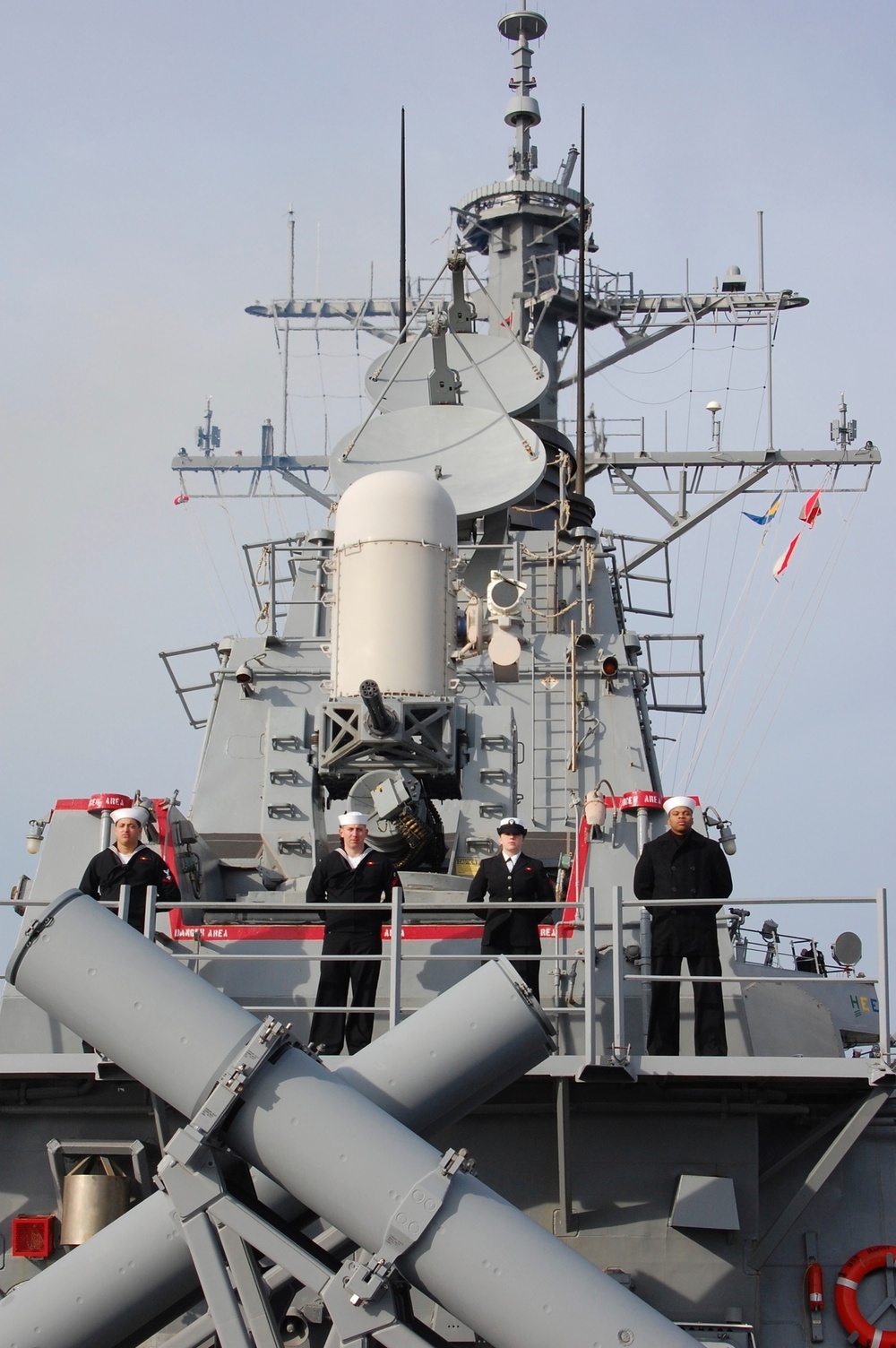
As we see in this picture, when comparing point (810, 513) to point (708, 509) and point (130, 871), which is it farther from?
point (130, 871)

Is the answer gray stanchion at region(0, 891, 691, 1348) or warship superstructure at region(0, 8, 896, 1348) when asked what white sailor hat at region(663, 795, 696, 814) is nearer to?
warship superstructure at region(0, 8, 896, 1348)

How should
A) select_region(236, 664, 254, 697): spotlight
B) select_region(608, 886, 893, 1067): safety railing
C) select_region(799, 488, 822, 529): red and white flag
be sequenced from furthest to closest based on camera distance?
select_region(799, 488, 822, 529): red and white flag → select_region(236, 664, 254, 697): spotlight → select_region(608, 886, 893, 1067): safety railing

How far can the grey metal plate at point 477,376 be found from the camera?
52.0 ft

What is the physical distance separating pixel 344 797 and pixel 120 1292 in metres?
4.66

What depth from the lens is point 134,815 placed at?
27.9 feet

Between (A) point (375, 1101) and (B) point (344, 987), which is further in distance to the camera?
(B) point (344, 987)

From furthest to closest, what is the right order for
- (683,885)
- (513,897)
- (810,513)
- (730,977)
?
(810,513) < (513,897) < (683,885) < (730,977)

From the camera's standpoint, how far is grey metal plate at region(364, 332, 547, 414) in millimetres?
15836

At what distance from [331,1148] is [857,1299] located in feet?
11.2

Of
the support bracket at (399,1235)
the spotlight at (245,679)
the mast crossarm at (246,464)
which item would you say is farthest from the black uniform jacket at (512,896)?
the mast crossarm at (246,464)

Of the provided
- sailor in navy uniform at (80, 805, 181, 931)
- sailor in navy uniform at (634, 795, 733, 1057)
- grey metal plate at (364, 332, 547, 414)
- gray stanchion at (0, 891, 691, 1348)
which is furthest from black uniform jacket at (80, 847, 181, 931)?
grey metal plate at (364, 332, 547, 414)

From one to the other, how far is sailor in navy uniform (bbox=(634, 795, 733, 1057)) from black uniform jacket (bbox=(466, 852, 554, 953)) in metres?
0.51

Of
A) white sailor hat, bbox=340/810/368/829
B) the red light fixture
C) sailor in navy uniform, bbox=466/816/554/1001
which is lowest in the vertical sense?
the red light fixture

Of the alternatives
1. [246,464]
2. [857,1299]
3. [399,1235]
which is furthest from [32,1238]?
[246,464]
